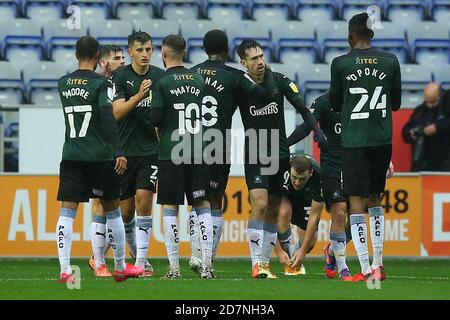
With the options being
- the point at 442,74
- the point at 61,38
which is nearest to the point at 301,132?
the point at 61,38

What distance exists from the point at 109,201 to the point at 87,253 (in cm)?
495

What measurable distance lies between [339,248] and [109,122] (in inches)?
122

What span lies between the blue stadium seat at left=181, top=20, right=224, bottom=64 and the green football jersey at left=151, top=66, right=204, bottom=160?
26.6 ft

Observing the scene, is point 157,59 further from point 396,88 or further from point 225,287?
point 225,287

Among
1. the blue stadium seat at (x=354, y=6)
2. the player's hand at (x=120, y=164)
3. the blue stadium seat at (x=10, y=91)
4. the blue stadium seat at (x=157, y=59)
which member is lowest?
the player's hand at (x=120, y=164)

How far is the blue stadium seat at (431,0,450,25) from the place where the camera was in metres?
21.9

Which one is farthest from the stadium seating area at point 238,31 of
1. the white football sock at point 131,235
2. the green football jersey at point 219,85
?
the green football jersey at point 219,85

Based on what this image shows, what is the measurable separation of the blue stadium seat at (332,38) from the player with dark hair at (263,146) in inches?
319

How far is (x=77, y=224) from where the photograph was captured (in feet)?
53.6

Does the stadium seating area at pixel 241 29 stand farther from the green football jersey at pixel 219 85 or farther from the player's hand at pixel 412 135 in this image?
the green football jersey at pixel 219 85

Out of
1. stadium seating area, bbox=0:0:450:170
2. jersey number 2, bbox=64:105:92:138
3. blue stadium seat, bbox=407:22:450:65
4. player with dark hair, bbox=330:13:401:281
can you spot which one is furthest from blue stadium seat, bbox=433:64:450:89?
jersey number 2, bbox=64:105:92:138

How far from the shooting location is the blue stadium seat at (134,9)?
2097 cm

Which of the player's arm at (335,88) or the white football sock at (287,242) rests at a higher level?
the player's arm at (335,88)

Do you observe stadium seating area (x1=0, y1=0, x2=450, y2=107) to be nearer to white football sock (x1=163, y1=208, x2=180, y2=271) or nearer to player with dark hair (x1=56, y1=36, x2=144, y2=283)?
white football sock (x1=163, y1=208, x2=180, y2=271)
